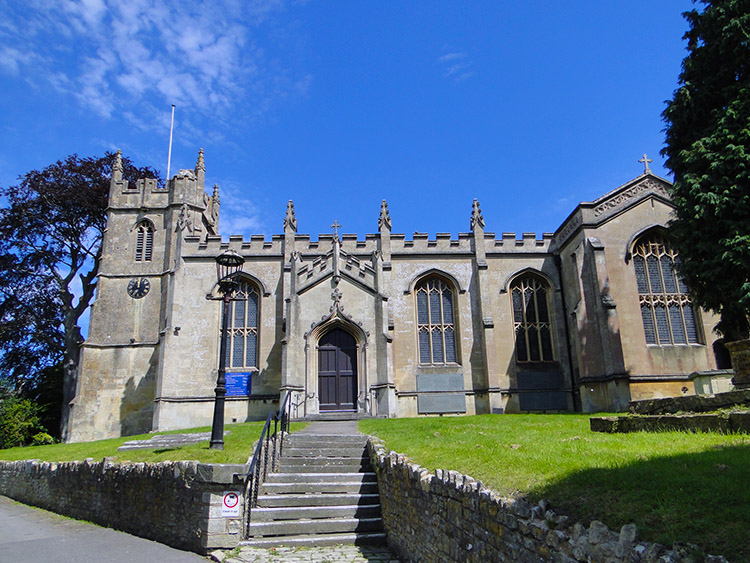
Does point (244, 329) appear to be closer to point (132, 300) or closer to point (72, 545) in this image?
point (132, 300)

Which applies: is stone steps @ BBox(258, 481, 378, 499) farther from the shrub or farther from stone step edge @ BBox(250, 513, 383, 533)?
the shrub

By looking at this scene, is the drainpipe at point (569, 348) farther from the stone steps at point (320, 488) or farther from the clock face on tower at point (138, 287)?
the clock face on tower at point (138, 287)

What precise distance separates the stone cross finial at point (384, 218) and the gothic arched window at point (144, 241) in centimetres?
1131

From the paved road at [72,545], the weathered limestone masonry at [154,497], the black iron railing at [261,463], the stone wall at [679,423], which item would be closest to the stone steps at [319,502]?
the black iron railing at [261,463]

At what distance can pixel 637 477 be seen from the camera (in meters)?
5.50

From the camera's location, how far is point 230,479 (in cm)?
894

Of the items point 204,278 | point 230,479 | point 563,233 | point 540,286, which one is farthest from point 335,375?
point 230,479

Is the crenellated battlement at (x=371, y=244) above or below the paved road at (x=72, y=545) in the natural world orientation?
above

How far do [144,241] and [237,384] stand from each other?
30.3 ft

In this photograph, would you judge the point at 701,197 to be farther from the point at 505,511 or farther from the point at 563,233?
the point at 505,511

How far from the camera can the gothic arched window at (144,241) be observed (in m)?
27.0

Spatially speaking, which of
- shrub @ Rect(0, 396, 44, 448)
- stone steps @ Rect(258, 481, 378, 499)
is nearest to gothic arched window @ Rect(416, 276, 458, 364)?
stone steps @ Rect(258, 481, 378, 499)

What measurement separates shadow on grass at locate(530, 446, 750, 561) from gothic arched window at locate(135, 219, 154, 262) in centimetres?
2514

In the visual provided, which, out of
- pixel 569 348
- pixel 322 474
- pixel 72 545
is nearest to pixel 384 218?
pixel 569 348
